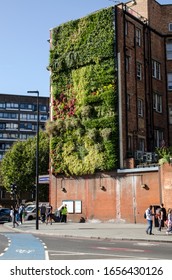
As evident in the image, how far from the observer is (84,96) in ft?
122

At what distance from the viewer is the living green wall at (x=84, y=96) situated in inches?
1390

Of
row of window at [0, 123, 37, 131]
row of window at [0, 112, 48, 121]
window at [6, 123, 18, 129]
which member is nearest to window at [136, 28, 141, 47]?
row of window at [0, 123, 37, 131]

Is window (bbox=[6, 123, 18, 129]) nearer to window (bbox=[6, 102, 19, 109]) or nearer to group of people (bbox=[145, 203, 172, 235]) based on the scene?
window (bbox=[6, 102, 19, 109])

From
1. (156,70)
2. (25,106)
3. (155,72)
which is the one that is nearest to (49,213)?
(155,72)

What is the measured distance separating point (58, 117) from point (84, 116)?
384cm

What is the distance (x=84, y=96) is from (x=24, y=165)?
77.1ft

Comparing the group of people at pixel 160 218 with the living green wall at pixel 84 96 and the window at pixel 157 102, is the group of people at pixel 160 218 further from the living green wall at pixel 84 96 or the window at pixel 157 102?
the window at pixel 157 102

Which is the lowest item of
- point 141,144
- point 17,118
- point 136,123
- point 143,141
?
point 141,144

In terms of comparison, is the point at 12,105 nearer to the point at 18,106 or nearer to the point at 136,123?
the point at 18,106

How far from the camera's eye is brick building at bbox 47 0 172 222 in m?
32.7

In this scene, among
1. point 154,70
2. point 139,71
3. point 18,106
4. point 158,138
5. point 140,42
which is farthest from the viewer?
point 18,106

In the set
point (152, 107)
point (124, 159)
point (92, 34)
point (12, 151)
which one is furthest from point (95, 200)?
point (12, 151)

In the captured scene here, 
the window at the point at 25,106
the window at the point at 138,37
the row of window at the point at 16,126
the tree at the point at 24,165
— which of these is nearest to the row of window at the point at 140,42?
the window at the point at 138,37

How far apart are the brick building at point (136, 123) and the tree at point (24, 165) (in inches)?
725
